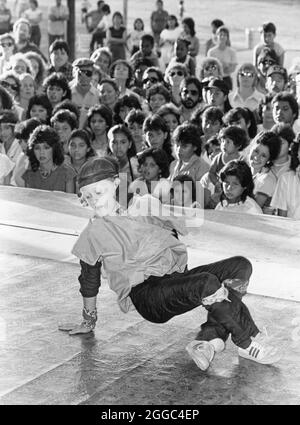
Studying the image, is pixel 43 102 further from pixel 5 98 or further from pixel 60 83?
pixel 60 83

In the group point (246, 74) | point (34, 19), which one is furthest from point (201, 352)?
point (34, 19)

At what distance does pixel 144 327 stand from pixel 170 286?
1.71 feet

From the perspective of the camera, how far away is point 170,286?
3938 mm

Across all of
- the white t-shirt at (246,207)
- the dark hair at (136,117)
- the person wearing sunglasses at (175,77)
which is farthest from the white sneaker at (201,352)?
the person wearing sunglasses at (175,77)

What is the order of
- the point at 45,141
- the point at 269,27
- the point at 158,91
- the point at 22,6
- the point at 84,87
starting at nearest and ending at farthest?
the point at 45,141 < the point at 158,91 < the point at 84,87 < the point at 269,27 < the point at 22,6

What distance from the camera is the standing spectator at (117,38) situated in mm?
13266

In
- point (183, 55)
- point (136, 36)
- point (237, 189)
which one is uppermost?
point (136, 36)

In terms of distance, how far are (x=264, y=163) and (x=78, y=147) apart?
1409 mm

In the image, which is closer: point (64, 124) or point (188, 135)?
point (188, 135)

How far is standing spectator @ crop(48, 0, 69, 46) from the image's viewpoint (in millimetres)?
13859

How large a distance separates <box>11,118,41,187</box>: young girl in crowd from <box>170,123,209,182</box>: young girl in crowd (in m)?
1.15

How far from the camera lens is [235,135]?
696 cm

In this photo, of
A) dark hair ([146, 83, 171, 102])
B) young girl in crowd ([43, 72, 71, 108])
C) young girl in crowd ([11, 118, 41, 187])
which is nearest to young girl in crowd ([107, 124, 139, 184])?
young girl in crowd ([11, 118, 41, 187])

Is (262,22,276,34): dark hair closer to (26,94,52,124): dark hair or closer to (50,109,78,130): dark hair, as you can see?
(26,94,52,124): dark hair
